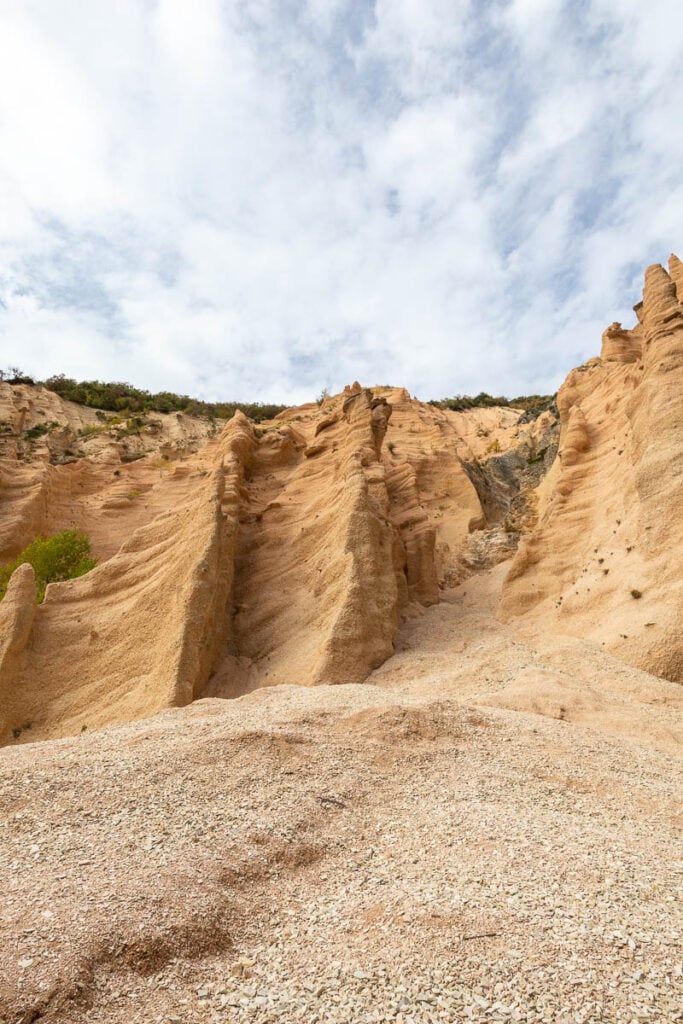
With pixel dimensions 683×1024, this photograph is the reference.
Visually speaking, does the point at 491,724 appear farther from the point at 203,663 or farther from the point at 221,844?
the point at 203,663

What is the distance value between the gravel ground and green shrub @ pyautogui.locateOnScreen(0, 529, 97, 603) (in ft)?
44.2

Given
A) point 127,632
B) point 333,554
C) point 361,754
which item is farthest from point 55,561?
point 361,754

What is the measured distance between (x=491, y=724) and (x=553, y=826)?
3009 millimetres

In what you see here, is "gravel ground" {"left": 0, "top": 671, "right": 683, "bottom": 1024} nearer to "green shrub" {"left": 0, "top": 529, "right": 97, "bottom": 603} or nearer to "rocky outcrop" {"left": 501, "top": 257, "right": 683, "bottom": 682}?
"rocky outcrop" {"left": 501, "top": 257, "right": 683, "bottom": 682}

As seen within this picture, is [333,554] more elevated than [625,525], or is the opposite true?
[333,554]

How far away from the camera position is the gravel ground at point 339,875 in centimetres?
372

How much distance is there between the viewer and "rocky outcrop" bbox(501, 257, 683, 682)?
13.4 metres

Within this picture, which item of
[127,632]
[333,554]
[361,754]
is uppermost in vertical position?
[333,554]

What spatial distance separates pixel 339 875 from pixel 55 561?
1975cm

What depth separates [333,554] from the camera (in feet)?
57.3

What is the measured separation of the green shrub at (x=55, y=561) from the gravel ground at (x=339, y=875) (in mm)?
13479

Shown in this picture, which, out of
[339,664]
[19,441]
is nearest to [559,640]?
[339,664]

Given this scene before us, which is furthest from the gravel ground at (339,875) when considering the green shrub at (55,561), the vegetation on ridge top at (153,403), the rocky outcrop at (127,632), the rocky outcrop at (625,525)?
the vegetation on ridge top at (153,403)

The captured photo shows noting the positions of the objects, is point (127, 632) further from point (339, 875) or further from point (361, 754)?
point (339, 875)
